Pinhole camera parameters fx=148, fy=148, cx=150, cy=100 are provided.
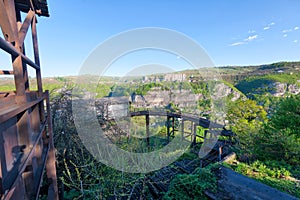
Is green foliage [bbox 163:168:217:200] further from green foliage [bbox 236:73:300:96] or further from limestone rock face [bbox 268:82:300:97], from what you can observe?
limestone rock face [bbox 268:82:300:97]

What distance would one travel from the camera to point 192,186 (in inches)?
142

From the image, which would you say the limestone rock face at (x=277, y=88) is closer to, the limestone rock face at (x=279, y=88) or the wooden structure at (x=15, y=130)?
the limestone rock face at (x=279, y=88)

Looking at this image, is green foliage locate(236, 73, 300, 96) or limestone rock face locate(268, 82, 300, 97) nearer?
limestone rock face locate(268, 82, 300, 97)

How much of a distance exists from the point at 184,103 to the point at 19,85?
1145 cm

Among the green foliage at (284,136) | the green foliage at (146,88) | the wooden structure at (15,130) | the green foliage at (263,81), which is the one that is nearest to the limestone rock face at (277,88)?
the green foliage at (263,81)

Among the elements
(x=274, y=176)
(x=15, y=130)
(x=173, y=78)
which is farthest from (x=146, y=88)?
(x=15, y=130)

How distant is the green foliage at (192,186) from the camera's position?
11.4ft

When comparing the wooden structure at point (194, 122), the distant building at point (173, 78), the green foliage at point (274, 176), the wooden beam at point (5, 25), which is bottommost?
the green foliage at point (274, 176)

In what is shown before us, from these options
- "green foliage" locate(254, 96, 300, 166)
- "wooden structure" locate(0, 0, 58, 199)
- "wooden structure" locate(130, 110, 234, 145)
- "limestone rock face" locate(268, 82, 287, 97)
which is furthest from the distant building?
"limestone rock face" locate(268, 82, 287, 97)

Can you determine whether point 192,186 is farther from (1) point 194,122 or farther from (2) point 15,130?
(1) point 194,122

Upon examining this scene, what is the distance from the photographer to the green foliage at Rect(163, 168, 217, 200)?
11.4 ft

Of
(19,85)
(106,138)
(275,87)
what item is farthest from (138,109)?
(275,87)

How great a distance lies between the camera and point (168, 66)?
24.4 feet

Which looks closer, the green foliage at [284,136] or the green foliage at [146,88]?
the green foliage at [284,136]
